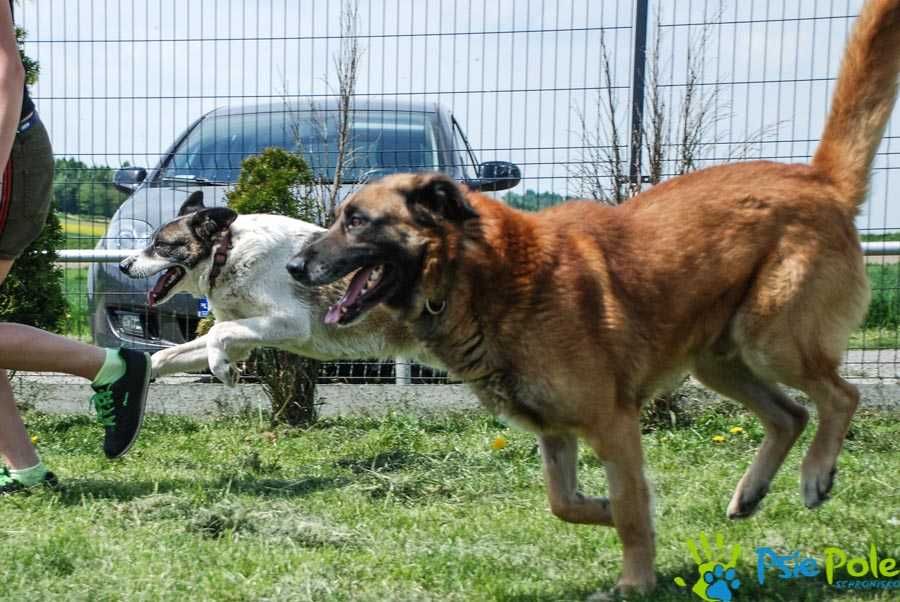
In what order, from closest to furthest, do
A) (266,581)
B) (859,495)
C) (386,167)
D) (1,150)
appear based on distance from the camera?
(266,581)
(1,150)
(859,495)
(386,167)

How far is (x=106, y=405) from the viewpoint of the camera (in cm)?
471

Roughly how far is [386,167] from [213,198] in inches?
43.0

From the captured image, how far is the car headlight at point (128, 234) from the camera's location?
271 inches

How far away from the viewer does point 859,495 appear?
4.70 meters

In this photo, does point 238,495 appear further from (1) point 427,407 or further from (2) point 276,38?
(2) point 276,38

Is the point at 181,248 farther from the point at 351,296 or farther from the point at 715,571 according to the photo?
the point at 715,571

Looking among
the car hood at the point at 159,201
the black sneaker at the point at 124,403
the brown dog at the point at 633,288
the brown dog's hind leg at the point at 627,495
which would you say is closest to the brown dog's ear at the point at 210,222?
the black sneaker at the point at 124,403

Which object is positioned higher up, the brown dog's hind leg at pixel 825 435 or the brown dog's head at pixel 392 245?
the brown dog's head at pixel 392 245

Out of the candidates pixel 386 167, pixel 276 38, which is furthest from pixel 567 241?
pixel 276 38

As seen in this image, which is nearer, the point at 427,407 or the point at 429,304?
the point at 429,304

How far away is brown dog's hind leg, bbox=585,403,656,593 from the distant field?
457 cm

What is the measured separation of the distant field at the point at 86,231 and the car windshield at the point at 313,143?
0.52m

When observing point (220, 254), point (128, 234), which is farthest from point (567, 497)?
point (128, 234)

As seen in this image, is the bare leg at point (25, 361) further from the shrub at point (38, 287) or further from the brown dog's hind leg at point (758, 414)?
the brown dog's hind leg at point (758, 414)
